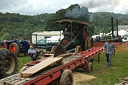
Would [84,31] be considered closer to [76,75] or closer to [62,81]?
[76,75]

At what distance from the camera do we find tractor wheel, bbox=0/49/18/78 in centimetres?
511

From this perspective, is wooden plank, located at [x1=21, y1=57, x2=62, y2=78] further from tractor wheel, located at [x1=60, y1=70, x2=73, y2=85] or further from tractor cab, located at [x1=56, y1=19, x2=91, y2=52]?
tractor cab, located at [x1=56, y1=19, x2=91, y2=52]

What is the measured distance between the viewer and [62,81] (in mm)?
4383

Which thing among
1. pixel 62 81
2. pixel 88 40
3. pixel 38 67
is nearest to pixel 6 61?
pixel 38 67

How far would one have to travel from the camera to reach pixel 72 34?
11.7 metres

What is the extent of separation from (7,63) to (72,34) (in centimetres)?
675

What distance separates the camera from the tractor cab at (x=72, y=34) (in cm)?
1091

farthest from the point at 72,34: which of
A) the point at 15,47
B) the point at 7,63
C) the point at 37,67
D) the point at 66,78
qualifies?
the point at 37,67

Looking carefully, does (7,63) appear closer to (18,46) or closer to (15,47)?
(15,47)

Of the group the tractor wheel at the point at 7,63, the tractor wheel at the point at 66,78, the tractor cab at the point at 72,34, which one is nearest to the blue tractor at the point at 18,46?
the tractor cab at the point at 72,34

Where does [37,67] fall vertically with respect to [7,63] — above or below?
above

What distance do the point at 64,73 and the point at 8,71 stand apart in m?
2.17

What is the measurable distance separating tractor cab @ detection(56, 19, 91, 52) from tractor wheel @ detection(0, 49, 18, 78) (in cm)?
520

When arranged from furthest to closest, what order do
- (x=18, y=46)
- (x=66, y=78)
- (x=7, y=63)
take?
(x=18, y=46) < (x=7, y=63) < (x=66, y=78)
